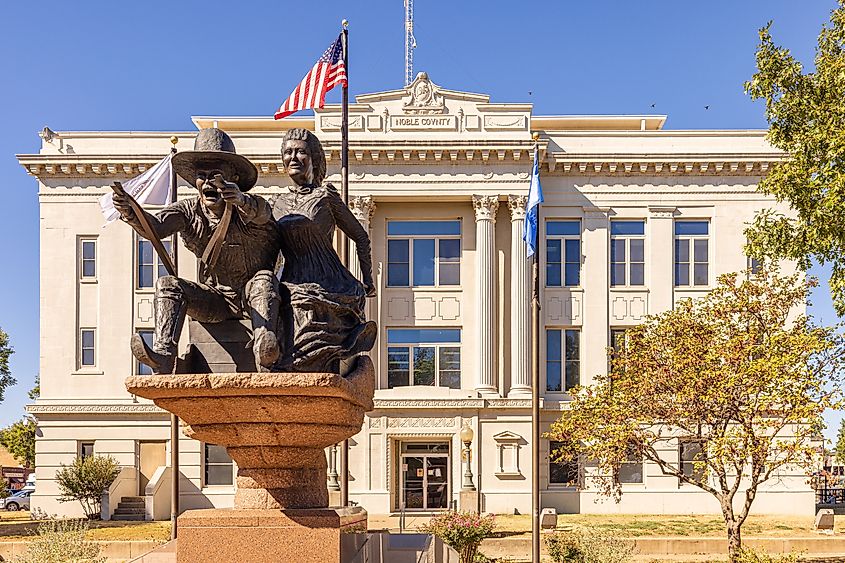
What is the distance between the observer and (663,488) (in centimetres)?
3747

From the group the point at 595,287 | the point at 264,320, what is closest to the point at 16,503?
the point at 595,287

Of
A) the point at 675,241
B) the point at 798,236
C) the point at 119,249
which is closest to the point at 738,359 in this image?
the point at 798,236

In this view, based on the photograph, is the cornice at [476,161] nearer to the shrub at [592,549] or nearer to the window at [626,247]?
the window at [626,247]

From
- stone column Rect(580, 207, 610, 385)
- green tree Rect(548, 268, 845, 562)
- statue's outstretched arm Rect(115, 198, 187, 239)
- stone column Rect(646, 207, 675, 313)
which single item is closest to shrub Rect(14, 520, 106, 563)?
statue's outstretched arm Rect(115, 198, 187, 239)

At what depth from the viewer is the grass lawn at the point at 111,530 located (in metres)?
28.7

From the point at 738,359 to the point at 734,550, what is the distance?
4.62 metres

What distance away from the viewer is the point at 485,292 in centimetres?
3775

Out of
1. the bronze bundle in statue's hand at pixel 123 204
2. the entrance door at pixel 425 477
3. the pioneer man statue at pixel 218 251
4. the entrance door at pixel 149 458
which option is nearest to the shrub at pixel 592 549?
the pioneer man statue at pixel 218 251

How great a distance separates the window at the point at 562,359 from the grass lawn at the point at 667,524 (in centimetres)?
557

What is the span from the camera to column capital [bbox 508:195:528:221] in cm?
3775

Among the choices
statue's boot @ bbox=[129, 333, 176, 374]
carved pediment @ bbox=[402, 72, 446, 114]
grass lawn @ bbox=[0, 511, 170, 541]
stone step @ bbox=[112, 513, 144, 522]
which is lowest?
stone step @ bbox=[112, 513, 144, 522]

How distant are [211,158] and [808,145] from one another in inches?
658

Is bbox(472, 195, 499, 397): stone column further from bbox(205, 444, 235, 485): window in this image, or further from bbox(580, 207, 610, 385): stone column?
bbox(205, 444, 235, 485): window

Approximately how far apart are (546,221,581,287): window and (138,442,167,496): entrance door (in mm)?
18290
